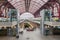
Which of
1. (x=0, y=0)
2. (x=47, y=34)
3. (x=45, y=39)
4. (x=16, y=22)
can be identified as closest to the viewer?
(x=45, y=39)

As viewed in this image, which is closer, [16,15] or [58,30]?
[16,15]

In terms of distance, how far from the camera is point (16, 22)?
33031 mm

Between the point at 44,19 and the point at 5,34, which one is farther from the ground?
the point at 44,19

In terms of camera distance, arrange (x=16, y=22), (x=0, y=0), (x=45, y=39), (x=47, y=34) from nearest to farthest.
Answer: (x=45, y=39)
(x=16, y=22)
(x=47, y=34)
(x=0, y=0)

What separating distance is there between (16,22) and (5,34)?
4567 mm

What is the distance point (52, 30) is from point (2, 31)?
400 inches

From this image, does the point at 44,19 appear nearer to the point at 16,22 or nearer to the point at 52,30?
the point at 52,30

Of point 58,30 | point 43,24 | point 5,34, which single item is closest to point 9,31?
point 5,34

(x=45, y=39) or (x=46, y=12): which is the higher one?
(x=46, y=12)

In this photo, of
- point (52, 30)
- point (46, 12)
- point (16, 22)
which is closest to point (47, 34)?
point (52, 30)

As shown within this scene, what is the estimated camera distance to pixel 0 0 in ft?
142

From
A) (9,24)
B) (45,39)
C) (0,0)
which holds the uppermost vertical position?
(0,0)

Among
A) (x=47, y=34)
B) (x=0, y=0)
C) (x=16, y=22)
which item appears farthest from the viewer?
(x=0, y=0)

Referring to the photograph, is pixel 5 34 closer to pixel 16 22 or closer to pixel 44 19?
pixel 16 22
